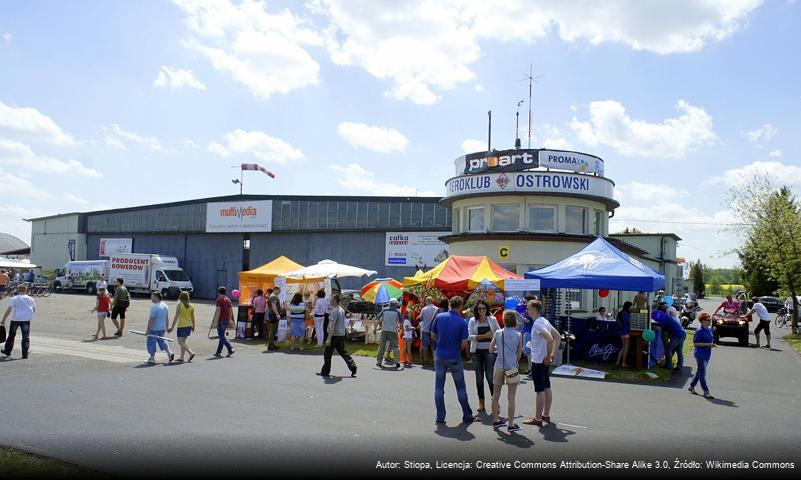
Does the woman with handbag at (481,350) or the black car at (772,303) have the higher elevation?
the woman with handbag at (481,350)

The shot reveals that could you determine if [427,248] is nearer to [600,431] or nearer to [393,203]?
[393,203]

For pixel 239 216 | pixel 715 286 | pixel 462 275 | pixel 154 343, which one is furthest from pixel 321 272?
pixel 715 286

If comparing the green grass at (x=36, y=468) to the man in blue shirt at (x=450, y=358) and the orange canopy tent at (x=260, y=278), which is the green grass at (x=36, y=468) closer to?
the man in blue shirt at (x=450, y=358)

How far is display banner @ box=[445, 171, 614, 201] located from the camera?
2562 centimetres

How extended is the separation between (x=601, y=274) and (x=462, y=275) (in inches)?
156

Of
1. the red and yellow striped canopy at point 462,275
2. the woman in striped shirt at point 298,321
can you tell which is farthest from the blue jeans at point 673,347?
the woman in striped shirt at point 298,321

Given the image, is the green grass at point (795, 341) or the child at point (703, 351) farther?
the green grass at point (795, 341)

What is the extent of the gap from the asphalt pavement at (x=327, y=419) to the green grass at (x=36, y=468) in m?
0.23

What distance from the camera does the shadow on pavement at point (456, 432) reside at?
8.01 m

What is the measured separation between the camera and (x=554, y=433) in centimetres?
839

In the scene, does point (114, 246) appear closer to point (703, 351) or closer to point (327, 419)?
point (327, 419)

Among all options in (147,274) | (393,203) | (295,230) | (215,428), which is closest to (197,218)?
(147,274)

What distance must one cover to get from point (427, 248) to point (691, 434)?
29.3 m

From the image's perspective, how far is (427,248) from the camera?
37656 mm
